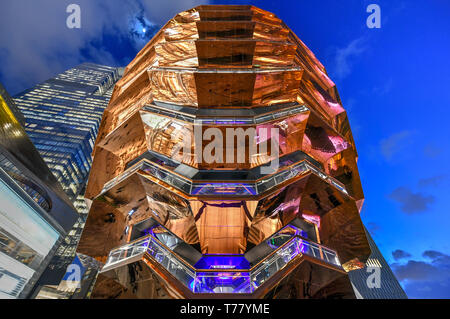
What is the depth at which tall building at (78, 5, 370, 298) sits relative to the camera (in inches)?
350

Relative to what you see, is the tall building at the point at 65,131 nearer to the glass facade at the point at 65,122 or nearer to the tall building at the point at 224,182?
the glass facade at the point at 65,122

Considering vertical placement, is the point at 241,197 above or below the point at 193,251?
above

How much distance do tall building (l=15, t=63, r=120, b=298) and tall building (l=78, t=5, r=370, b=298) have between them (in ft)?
184

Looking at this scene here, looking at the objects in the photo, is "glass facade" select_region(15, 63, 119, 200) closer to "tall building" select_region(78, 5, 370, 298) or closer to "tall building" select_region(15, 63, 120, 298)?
"tall building" select_region(15, 63, 120, 298)

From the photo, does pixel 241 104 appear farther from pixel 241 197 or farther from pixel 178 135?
pixel 241 197

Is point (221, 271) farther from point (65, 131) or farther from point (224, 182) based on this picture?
point (65, 131)

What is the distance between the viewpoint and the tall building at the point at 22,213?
14.6 metres

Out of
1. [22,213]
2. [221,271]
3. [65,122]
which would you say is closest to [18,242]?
[22,213]

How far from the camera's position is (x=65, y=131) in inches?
3046

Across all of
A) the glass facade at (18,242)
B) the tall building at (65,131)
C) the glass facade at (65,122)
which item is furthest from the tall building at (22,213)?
the glass facade at (65,122)

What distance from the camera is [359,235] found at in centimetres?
1286

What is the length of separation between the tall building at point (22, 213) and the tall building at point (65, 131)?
145 feet
